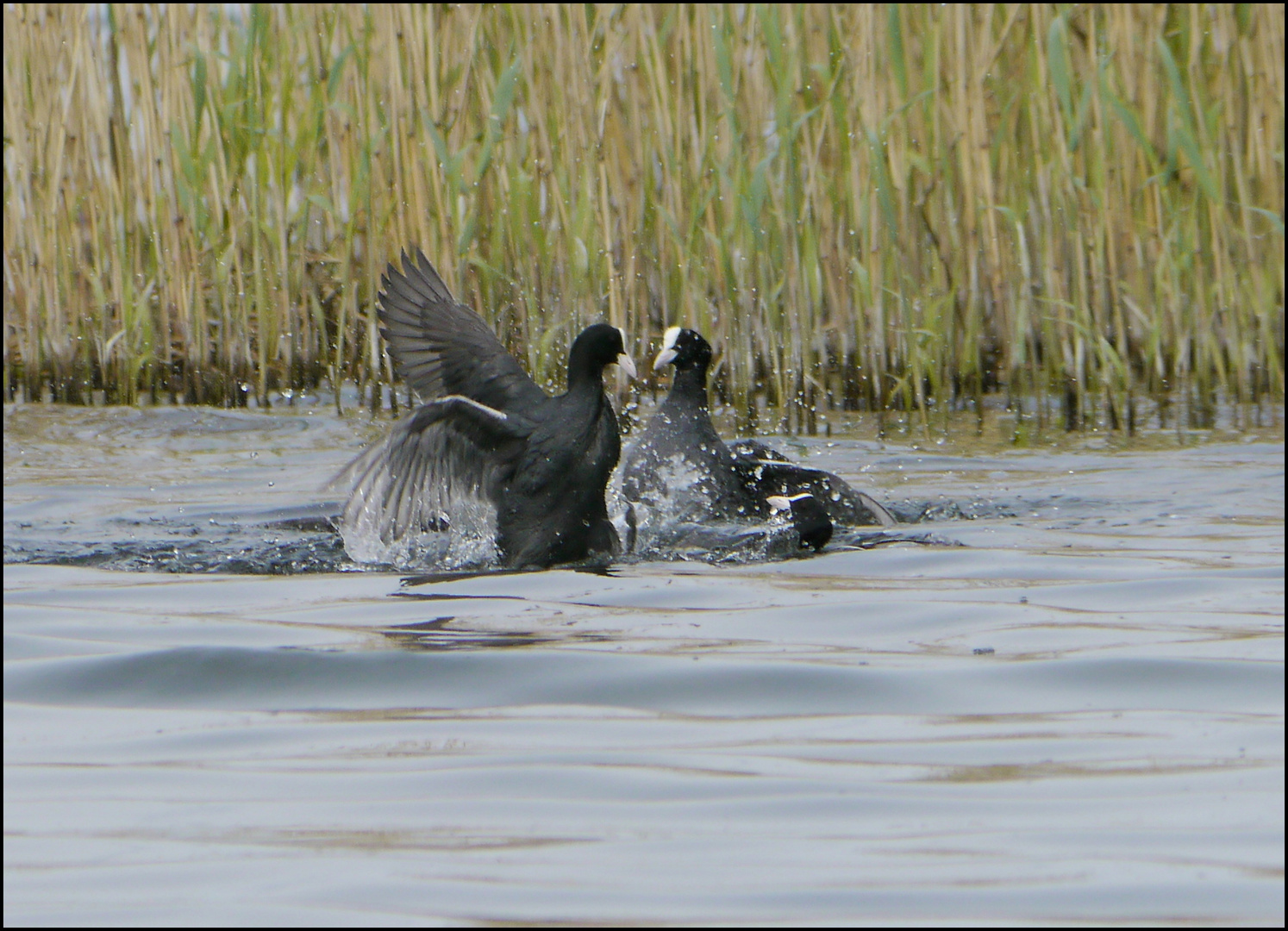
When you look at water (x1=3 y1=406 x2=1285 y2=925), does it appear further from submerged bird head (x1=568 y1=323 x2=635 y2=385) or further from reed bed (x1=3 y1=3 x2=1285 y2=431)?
reed bed (x1=3 y1=3 x2=1285 y2=431)

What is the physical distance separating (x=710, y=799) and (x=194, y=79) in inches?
209

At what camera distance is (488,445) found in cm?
516

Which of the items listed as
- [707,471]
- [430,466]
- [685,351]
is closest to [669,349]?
[685,351]

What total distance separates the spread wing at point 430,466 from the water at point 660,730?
251 millimetres

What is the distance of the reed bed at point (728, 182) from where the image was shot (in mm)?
6754

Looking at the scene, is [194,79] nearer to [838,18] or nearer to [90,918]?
[838,18]

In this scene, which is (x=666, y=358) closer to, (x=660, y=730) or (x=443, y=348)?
(x=443, y=348)

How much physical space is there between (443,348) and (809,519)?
1222 millimetres

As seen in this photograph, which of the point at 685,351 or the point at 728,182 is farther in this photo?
the point at 728,182

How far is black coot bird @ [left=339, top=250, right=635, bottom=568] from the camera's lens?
498cm

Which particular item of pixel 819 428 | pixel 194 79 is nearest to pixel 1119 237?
pixel 819 428

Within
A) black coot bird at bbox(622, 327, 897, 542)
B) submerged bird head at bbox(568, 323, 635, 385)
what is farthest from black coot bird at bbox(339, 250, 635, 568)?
black coot bird at bbox(622, 327, 897, 542)

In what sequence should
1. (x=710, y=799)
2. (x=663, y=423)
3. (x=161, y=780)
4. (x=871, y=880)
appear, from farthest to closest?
A: (x=663, y=423) < (x=161, y=780) < (x=710, y=799) < (x=871, y=880)

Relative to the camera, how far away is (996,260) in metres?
6.93
